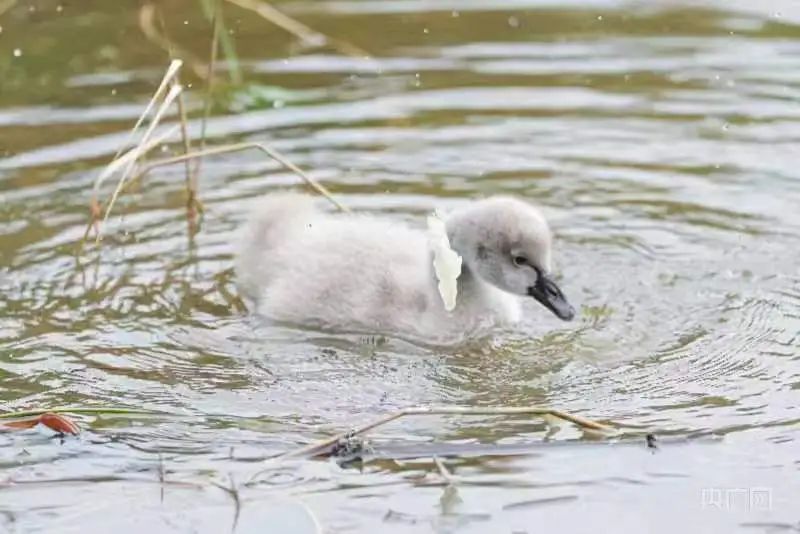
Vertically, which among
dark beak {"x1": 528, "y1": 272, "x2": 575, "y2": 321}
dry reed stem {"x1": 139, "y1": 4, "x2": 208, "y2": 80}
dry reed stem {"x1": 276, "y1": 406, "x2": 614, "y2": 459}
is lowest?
dry reed stem {"x1": 276, "y1": 406, "x2": 614, "y2": 459}

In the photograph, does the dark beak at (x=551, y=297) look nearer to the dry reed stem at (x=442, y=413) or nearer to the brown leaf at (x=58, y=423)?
the dry reed stem at (x=442, y=413)

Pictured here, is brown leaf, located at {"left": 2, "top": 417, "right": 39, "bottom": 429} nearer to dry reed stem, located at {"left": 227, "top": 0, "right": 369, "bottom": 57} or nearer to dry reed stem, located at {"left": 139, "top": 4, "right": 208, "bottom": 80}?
dry reed stem, located at {"left": 139, "top": 4, "right": 208, "bottom": 80}

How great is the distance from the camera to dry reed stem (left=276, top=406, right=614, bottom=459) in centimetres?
431

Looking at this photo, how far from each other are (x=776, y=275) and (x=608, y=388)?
3.63 ft

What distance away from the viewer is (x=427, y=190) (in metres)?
6.56

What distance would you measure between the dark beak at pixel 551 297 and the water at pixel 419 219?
0.31ft

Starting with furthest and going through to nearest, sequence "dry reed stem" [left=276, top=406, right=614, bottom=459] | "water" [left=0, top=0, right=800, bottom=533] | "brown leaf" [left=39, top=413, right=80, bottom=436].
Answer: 1. "brown leaf" [left=39, top=413, right=80, bottom=436]
2. "dry reed stem" [left=276, top=406, right=614, bottom=459]
3. "water" [left=0, top=0, right=800, bottom=533]

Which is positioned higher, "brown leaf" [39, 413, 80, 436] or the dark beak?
the dark beak

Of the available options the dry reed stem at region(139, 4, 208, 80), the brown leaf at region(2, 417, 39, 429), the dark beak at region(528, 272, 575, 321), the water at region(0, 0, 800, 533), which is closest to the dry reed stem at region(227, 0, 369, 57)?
the water at region(0, 0, 800, 533)

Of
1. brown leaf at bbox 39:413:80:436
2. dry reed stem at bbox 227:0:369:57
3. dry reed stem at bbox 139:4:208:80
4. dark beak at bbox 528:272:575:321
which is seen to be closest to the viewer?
brown leaf at bbox 39:413:80:436

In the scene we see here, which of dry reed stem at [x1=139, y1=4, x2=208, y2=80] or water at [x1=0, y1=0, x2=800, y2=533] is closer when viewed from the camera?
water at [x1=0, y1=0, x2=800, y2=533]

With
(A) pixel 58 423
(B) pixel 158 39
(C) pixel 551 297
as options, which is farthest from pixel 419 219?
(B) pixel 158 39

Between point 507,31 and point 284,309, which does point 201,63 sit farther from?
point 284,309

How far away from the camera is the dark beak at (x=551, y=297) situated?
5.25m
